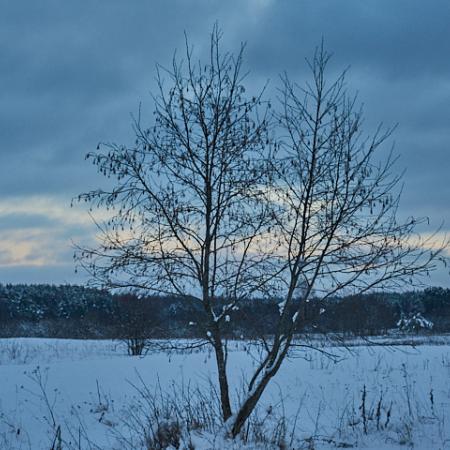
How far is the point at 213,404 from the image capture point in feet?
30.6

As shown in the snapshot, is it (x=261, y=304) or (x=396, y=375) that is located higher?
(x=261, y=304)

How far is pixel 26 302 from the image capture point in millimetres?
65062

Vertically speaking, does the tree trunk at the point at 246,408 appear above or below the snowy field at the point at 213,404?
above

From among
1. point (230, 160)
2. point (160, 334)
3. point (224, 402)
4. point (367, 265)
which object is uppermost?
point (230, 160)

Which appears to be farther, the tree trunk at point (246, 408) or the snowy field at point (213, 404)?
the snowy field at point (213, 404)

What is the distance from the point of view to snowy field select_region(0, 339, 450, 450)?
7.09m

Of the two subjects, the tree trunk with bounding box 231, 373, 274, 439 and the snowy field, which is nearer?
the tree trunk with bounding box 231, 373, 274, 439

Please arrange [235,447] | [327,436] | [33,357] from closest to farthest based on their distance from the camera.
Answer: [235,447] < [327,436] < [33,357]

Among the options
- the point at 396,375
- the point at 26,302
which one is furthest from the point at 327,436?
the point at 26,302

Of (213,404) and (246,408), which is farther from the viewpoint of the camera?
(213,404)

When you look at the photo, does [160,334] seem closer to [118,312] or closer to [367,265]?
[367,265]

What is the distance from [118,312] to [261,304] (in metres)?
16.5

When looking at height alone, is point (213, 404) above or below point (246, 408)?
below

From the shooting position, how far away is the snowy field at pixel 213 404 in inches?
279
